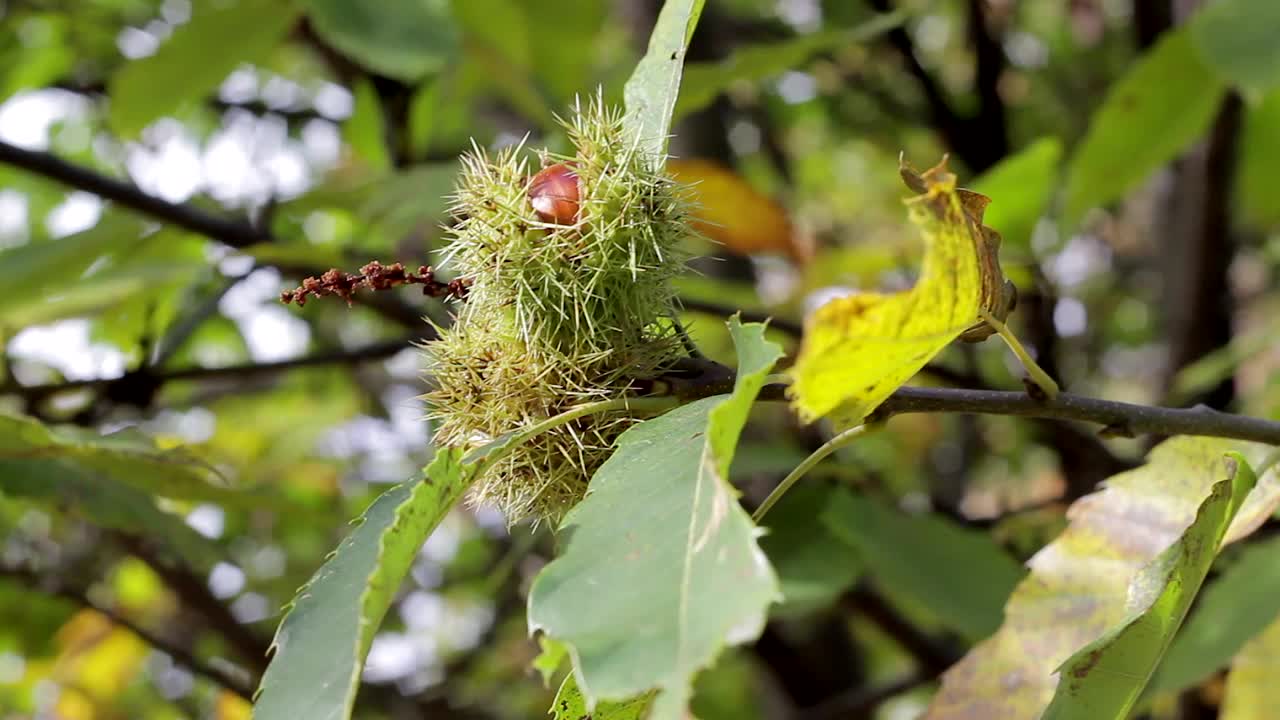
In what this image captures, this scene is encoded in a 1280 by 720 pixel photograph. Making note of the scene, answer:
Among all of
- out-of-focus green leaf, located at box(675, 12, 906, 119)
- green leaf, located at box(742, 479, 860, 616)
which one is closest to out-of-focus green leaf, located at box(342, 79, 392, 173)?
out-of-focus green leaf, located at box(675, 12, 906, 119)

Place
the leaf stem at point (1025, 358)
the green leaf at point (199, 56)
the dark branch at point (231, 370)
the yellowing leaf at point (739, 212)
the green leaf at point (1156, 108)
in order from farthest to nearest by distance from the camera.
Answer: the yellowing leaf at point (739, 212) < the green leaf at point (1156, 108) < the green leaf at point (199, 56) < the dark branch at point (231, 370) < the leaf stem at point (1025, 358)

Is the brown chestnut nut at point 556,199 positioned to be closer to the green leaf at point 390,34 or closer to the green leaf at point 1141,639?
the green leaf at point 1141,639

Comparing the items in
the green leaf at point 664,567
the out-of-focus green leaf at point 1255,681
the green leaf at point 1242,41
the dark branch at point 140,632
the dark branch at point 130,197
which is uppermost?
the green leaf at point 1242,41

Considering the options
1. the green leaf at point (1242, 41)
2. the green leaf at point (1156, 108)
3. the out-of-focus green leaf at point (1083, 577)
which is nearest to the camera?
the out-of-focus green leaf at point (1083, 577)

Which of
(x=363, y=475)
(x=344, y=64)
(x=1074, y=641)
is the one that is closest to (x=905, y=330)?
(x=1074, y=641)

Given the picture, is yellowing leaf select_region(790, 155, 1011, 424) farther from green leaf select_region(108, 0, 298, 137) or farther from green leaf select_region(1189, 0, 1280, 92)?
green leaf select_region(108, 0, 298, 137)

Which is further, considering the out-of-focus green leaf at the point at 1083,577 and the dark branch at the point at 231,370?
the dark branch at the point at 231,370

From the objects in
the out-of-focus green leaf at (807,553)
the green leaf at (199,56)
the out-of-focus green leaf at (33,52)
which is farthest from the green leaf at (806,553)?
the out-of-focus green leaf at (33,52)

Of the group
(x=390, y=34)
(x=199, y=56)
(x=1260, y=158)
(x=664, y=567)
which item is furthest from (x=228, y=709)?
(x=1260, y=158)
